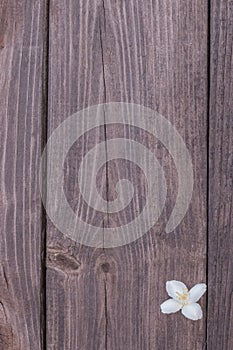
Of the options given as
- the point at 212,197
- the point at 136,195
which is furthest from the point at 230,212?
the point at 136,195

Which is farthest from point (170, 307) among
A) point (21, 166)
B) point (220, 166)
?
point (21, 166)

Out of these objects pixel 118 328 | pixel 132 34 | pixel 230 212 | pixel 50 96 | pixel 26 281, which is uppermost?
pixel 132 34

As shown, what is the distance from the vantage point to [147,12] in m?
1.36

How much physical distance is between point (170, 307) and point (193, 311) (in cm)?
5

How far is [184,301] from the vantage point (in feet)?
4.42

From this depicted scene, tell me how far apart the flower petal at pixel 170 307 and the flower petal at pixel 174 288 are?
2cm

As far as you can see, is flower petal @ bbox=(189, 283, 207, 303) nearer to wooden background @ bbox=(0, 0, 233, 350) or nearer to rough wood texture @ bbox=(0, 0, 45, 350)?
wooden background @ bbox=(0, 0, 233, 350)

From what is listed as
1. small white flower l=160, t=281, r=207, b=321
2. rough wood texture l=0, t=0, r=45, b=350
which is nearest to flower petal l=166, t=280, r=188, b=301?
small white flower l=160, t=281, r=207, b=321

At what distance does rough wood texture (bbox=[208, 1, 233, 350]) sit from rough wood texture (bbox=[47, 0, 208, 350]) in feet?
0.06

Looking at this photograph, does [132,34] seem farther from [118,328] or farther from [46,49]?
[118,328]

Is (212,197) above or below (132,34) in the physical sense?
below

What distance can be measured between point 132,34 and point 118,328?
2.06ft

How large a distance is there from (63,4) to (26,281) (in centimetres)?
60

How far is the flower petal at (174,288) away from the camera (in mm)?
1354
